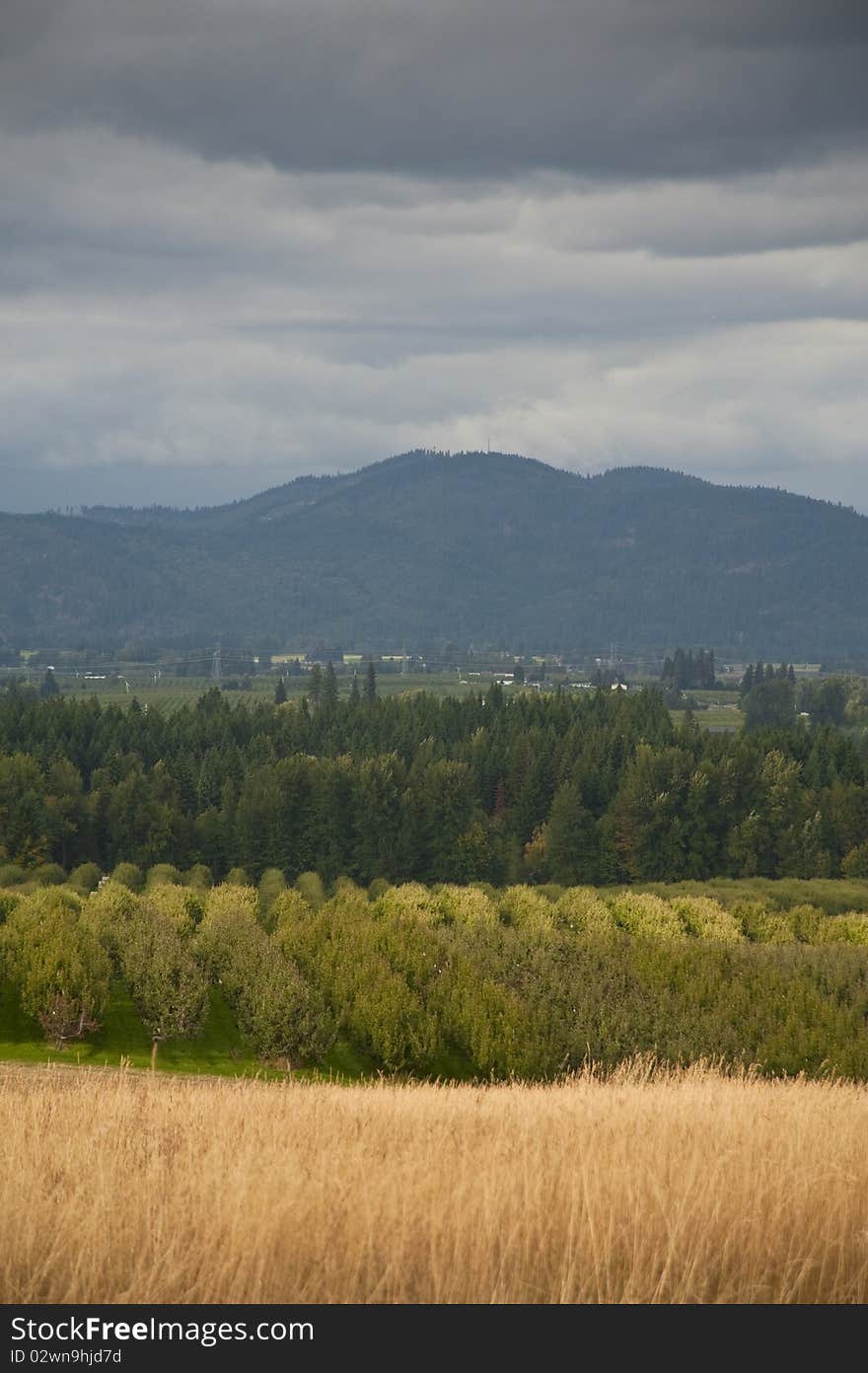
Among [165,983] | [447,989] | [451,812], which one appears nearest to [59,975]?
[165,983]

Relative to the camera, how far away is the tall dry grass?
1255cm

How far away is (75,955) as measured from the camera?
56.7 metres

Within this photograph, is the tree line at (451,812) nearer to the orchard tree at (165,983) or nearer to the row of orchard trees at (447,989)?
the row of orchard trees at (447,989)

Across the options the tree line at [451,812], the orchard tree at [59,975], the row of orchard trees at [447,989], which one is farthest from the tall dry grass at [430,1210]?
the tree line at [451,812]

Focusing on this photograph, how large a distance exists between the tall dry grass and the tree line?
429ft

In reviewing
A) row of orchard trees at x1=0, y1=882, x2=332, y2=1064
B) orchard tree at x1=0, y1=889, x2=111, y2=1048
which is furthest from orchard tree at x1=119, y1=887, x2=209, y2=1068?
orchard tree at x1=0, y1=889, x2=111, y2=1048

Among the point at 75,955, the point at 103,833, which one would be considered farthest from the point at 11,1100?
the point at 103,833

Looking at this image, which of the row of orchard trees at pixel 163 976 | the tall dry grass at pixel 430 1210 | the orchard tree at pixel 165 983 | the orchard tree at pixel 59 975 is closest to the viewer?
the tall dry grass at pixel 430 1210

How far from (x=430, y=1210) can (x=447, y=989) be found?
155ft

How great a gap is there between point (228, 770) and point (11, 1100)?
154090 mm

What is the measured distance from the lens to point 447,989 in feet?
197

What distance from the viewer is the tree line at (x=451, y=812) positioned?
500ft

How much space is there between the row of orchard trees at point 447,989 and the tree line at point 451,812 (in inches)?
3015
